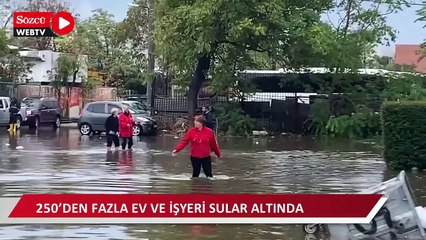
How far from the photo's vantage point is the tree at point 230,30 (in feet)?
111

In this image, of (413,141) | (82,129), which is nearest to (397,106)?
(413,141)

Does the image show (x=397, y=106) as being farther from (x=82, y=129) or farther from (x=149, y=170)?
(x=82, y=129)

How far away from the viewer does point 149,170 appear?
18.5 meters

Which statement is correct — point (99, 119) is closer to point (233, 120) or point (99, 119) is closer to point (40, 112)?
point (233, 120)

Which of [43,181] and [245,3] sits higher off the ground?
[245,3]

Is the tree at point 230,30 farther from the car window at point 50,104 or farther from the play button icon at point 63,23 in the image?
the play button icon at point 63,23

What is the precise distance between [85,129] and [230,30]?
304 inches

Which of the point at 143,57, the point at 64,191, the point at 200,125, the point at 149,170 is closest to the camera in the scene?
the point at 64,191

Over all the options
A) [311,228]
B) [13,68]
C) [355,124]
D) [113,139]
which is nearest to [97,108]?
[113,139]

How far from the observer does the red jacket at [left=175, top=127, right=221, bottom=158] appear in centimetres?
1531

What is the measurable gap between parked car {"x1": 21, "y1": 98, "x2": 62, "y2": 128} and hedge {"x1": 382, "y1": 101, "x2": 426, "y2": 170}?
25845 mm

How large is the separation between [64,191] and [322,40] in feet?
73.1

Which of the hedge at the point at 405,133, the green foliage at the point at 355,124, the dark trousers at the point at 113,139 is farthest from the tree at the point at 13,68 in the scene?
the hedge at the point at 405,133

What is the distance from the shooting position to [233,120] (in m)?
37.3
